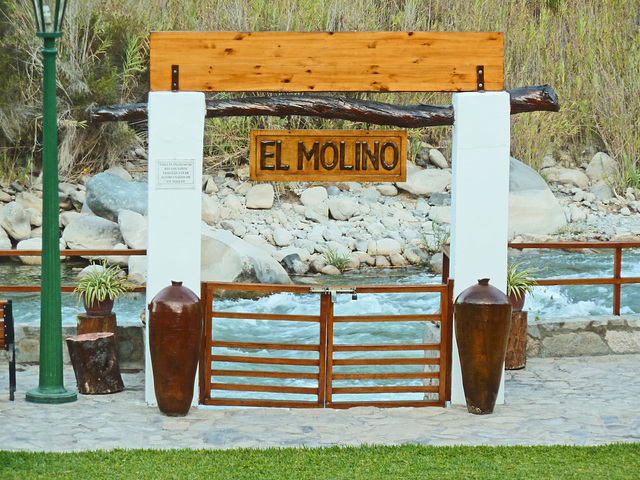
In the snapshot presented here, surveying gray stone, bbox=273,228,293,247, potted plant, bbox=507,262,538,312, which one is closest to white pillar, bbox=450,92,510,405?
potted plant, bbox=507,262,538,312

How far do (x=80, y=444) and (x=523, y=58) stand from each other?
17032 millimetres

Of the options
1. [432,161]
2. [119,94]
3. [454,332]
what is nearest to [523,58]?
[432,161]

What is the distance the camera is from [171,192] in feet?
21.6

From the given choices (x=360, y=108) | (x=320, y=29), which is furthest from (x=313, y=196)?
(x=360, y=108)

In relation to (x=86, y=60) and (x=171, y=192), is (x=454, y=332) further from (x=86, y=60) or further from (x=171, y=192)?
(x=86, y=60)

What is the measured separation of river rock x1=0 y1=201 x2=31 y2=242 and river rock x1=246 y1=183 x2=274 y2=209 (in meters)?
4.00

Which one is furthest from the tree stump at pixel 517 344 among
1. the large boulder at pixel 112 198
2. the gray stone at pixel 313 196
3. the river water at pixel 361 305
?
the gray stone at pixel 313 196

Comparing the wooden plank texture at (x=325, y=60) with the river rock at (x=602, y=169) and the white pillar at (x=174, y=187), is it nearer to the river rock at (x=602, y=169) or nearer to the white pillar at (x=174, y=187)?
the white pillar at (x=174, y=187)

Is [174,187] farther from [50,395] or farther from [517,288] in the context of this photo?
[517,288]

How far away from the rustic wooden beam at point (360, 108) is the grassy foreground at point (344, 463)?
2627mm

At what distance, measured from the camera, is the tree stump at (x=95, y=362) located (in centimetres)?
689

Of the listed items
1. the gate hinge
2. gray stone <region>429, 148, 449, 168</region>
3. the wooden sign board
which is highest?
gray stone <region>429, 148, 449, 168</region>

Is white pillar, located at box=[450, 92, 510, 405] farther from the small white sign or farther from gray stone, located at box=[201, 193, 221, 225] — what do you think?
gray stone, located at box=[201, 193, 221, 225]

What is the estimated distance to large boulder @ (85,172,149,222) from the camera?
15.6 m
